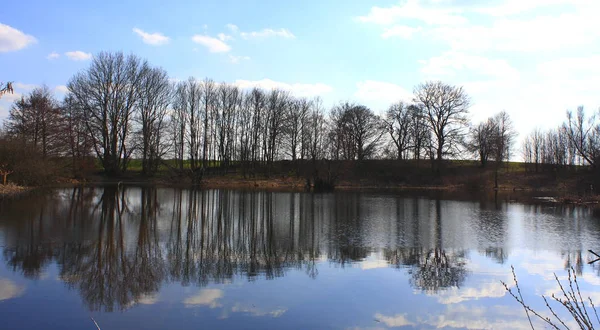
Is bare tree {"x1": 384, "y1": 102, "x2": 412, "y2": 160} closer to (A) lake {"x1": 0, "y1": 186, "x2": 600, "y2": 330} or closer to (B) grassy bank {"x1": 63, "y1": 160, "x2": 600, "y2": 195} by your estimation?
(B) grassy bank {"x1": 63, "y1": 160, "x2": 600, "y2": 195}

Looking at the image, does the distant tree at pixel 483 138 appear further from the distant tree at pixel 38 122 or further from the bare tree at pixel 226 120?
the distant tree at pixel 38 122

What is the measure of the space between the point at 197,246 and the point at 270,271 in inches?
127

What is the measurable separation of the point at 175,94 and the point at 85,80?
10898 millimetres

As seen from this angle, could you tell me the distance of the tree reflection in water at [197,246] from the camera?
890 centimetres

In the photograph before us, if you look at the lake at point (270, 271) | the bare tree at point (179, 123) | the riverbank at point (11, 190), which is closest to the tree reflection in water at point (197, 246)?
the lake at point (270, 271)

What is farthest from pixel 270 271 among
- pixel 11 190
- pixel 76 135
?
pixel 76 135

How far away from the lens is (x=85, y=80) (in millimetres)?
48688

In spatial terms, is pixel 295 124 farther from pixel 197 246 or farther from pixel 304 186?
pixel 197 246

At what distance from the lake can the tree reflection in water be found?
44 millimetres

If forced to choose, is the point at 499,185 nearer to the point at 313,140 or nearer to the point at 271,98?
the point at 313,140

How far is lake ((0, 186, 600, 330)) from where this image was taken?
6.88m

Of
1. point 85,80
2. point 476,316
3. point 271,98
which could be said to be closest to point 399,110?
point 271,98

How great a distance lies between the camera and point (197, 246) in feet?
40.0

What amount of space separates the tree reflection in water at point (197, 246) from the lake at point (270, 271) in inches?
1.7
